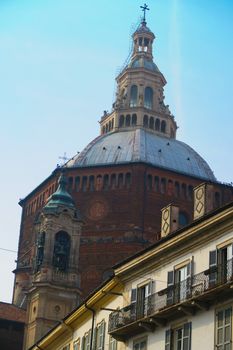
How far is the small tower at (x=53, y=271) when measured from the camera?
201 feet

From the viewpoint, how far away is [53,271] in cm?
6222

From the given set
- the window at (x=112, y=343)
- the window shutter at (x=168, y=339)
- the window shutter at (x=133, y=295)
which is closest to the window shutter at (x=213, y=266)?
the window shutter at (x=168, y=339)

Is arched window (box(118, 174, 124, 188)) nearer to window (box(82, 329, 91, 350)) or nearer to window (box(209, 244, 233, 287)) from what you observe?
window (box(82, 329, 91, 350))

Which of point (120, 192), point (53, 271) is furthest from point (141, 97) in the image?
point (53, 271)

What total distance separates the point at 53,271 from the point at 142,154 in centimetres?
1851

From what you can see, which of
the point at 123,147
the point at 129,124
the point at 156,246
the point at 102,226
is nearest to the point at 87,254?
the point at 102,226

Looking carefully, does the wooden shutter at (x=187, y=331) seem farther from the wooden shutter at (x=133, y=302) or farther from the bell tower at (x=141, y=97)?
the bell tower at (x=141, y=97)

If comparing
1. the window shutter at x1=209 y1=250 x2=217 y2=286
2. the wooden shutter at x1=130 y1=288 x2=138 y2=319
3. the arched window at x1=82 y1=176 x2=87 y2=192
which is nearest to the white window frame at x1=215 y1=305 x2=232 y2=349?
the window shutter at x1=209 y1=250 x2=217 y2=286

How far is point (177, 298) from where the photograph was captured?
2912 cm

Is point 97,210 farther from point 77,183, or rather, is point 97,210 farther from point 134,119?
point 134,119

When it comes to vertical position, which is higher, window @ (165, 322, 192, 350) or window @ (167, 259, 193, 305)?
window @ (167, 259, 193, 305)

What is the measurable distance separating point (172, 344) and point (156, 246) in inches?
153

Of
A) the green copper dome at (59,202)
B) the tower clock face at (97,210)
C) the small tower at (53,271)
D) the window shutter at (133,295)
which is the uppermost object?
the tower clock face at (97,210)

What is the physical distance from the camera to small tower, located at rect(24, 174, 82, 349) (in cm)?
6116
